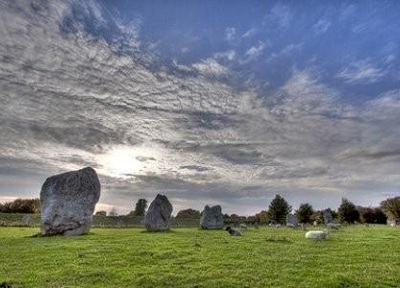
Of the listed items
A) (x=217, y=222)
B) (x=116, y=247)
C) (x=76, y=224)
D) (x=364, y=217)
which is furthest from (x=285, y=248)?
(x=364, y=217)

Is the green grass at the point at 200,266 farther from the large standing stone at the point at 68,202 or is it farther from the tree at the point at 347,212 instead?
the tree at the point at 347,212

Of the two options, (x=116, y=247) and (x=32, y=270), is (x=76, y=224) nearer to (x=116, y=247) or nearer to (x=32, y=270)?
(x=116, y=247)

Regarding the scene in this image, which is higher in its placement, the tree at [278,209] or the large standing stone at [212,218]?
the tree at [278,209]

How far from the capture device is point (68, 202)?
135 feet

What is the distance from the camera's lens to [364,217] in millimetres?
132875

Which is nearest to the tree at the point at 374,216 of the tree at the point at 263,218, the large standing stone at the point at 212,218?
the tree at the point at 263,218

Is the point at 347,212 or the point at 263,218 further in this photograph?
the point at 263,218

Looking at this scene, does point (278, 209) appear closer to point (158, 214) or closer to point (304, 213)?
point (304, 213)

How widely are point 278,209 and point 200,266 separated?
98409 mm

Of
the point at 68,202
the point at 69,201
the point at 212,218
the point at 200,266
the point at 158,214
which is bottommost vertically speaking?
the point at 200,266

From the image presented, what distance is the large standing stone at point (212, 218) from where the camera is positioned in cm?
6488

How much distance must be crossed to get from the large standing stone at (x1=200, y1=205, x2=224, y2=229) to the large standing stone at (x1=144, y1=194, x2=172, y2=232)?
13202 mm

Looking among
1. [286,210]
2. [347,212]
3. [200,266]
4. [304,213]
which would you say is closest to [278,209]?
[286,210]

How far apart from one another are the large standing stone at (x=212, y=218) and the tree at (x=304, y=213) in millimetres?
63167
